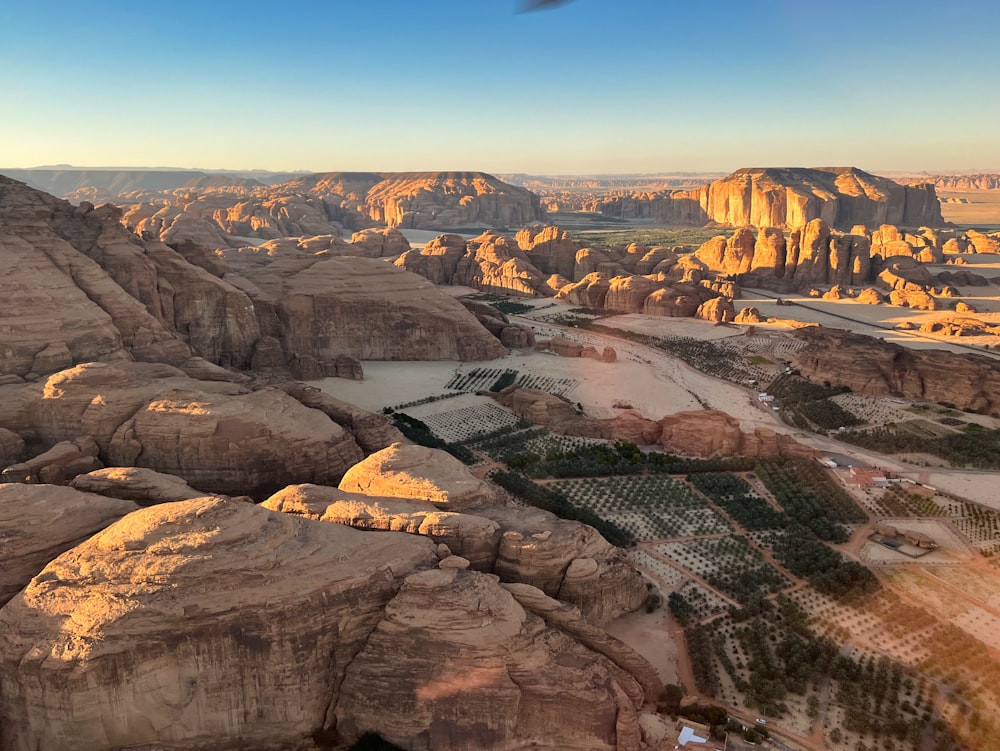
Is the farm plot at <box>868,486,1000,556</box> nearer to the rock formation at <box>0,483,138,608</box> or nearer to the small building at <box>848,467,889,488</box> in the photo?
the small building at <box>848,467,889,488</box>

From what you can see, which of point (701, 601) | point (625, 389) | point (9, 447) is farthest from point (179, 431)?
point (625, 389)

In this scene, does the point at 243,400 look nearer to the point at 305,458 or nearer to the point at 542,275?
the point at 305,458

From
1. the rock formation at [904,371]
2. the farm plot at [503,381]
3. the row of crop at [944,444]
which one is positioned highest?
the rock formation at [904,371]

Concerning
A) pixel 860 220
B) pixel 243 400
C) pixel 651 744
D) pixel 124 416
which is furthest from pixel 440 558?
pixel 860 220

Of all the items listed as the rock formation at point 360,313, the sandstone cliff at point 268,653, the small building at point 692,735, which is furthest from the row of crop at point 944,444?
the rock formation at point 360,313

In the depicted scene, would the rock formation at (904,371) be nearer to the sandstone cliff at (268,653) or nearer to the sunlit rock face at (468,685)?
the sandstone cliff at (268,653)
